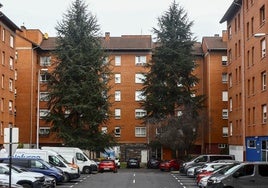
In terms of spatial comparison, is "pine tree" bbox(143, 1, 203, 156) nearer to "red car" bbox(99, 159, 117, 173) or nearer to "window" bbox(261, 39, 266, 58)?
"red car" bbox(99, 159, 117, 173)

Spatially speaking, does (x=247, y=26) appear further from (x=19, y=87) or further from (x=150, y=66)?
(x=19, y=87)

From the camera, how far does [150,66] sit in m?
65.6

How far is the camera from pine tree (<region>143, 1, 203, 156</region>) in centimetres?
6281

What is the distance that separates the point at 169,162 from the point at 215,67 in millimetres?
22449

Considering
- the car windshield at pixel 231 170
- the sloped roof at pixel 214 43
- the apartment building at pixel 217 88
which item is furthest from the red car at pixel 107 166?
the sloped roof at pixel 214 43

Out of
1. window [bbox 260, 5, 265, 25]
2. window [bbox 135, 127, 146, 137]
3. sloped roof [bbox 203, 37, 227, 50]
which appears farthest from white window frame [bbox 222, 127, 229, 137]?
window [bbox 260, 5, 265, 25]

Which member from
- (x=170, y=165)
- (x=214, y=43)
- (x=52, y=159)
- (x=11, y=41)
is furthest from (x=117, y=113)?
(x=52, y=159)

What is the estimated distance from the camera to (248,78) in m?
52.5

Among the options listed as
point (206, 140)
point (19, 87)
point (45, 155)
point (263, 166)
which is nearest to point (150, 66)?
point (206, 140)

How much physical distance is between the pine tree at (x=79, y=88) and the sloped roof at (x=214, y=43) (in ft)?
72.1

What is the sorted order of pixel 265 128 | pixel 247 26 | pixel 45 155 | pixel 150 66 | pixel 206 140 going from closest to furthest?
pixel 45 155 < pixel 265 128 < pixel 247 26 < pixel 150 66 < pixel 206 140

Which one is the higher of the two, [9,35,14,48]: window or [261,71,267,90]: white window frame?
[9,35,14,48]: window

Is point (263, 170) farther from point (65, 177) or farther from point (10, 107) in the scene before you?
point (10, 107)

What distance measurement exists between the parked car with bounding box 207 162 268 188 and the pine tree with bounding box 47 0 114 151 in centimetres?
3475
